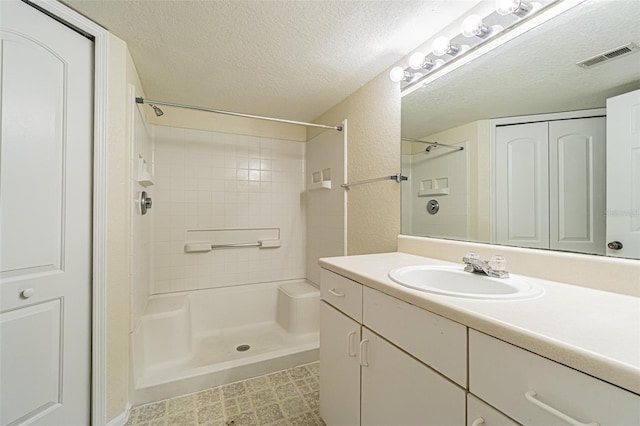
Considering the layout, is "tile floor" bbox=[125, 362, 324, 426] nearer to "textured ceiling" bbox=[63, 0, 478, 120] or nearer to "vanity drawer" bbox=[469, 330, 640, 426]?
"vanity drawer" bbox=[469, 330, 640, 426]

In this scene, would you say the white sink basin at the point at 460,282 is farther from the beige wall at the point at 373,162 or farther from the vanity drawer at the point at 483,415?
the beige wall at the point at 373,162

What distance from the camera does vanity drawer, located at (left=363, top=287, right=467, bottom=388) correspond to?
2.10 ft

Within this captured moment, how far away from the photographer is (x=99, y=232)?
1277mm

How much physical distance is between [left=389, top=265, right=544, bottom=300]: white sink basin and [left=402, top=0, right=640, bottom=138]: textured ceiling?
0.64 m

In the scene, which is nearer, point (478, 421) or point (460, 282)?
point (478, 421)

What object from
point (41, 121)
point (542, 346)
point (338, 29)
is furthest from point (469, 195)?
point (41, 121)

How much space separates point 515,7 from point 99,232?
2.06 meters

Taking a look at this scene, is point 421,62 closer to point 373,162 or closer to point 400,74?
point 400,74

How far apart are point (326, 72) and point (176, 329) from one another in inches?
83.8

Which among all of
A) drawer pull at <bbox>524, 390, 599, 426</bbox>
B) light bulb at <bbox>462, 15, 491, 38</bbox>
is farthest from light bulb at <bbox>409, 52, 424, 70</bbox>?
drawer pull at <bbox>524, 390, 599, 426</bbox>

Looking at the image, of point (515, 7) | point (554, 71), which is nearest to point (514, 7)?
point (515, 7)

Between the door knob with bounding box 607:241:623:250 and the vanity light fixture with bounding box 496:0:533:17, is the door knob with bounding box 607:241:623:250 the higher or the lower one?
the lower one

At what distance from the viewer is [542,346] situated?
0.48 m

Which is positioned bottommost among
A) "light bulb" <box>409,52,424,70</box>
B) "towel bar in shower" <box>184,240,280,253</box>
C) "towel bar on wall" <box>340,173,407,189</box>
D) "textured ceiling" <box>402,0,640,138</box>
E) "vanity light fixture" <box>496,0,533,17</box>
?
"towel bar in shower" <box>184,240,280,253</box>
